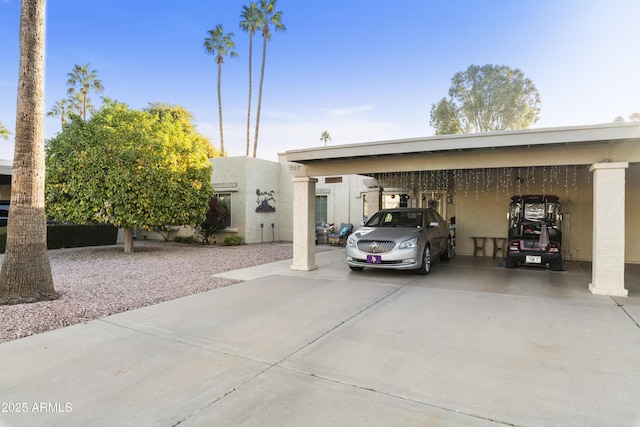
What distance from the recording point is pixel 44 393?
3.01m

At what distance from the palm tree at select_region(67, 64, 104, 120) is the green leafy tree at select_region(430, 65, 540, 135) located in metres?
31.4

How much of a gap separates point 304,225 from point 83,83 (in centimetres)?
3389

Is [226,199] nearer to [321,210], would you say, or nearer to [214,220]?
[214,220]

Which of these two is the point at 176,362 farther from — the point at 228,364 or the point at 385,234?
the point at 385,234

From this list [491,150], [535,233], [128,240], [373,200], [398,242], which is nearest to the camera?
[491,150]

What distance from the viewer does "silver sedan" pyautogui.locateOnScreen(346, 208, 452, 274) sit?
25.7 feet

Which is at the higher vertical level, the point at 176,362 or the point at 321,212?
the point at 321,212

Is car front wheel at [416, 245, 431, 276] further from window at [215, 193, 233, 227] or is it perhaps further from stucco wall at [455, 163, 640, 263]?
window at [215, 193, 233, 227]

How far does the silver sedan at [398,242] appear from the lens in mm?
7828

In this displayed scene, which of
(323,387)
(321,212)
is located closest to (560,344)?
(323,387)

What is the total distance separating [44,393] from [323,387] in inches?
92.0

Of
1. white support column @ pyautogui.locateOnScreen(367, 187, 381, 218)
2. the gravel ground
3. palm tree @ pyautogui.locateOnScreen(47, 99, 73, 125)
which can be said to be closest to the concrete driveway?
the gravel ground

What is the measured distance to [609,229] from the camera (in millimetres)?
6391

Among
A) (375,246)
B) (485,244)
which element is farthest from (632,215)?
(375,246)
